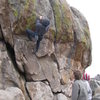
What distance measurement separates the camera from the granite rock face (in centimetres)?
1791

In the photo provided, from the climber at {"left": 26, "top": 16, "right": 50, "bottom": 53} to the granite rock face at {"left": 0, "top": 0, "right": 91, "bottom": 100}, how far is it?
63 cm

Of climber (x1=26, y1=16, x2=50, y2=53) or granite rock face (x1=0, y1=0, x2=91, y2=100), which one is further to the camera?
granite rock face (x1=0, y1=0, x2=91, y2=100)

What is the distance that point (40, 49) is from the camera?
1908 centimetres

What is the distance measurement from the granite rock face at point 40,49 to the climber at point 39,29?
0.63 meters

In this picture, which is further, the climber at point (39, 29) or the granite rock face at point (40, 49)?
the granite rock face at point (40, 49)

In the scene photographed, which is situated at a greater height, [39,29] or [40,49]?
[39,29]

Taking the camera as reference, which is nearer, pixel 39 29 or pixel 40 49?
pixel 39 29

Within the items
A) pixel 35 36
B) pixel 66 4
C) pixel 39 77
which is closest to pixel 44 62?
pixel 39 77

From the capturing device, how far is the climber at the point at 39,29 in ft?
57.3

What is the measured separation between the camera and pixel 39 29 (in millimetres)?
17766

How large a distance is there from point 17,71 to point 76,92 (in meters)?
6.28

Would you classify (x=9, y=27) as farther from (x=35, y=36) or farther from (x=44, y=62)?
(x=44, y=62)

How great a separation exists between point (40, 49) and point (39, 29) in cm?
192

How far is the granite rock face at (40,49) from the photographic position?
1791 cm
